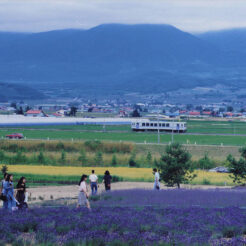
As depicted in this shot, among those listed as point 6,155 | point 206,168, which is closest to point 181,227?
point 206,168

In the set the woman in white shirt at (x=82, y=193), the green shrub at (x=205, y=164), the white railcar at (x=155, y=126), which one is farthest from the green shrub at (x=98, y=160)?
the white railcar at (x=155, y=126)

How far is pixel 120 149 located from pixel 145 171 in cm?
1731

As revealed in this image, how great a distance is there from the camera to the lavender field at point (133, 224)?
14.9 meters

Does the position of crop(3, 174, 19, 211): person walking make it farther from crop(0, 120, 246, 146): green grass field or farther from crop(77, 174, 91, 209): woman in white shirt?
crop(0, 120, 246, 146): green grass field

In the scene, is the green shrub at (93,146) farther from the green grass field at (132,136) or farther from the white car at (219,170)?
the white car at (219,170)

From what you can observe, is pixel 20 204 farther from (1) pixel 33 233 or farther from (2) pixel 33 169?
(2) pixel 33 169

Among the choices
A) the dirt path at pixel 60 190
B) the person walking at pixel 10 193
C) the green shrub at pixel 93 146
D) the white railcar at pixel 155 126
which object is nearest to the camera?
the person walking at pixel 10 193

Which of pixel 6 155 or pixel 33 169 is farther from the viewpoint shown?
pixel 6 155

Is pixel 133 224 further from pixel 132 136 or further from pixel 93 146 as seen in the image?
pixel 132 136

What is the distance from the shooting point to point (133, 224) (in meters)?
16.9

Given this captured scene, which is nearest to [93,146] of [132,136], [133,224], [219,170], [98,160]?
[98,160]

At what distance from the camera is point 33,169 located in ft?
155

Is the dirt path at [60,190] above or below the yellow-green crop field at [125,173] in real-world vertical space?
below

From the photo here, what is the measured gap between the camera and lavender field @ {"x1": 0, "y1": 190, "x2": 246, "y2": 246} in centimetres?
1495
